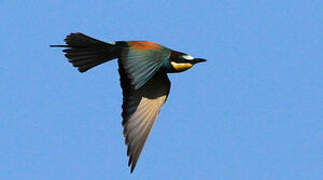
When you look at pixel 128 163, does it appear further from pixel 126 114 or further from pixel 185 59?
pixel 185 59

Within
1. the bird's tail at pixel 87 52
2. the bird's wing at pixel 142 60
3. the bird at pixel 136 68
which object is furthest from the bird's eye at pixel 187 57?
the bird's tail at pixel 87 52

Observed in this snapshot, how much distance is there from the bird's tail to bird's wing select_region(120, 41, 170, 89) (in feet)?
0.56

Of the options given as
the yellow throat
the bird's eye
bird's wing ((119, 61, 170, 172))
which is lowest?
bird's wing ((119, 61, 170, 172))

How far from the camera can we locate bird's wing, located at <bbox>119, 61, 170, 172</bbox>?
7.84 m

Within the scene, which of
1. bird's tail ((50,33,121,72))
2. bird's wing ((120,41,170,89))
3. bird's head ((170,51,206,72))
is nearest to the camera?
bird's wing ((120,41,170,89))

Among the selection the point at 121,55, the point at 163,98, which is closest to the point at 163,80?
the point at 163,98

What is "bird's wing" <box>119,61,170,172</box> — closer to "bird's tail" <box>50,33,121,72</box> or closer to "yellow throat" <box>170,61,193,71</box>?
"bird's tail" <box>50,33,121,72</box>

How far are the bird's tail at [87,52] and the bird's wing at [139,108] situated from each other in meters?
0.15

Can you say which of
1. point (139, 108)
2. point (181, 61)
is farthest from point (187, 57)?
point (139, 108)

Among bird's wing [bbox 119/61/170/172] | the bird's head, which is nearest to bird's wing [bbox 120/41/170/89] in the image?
the bird's head

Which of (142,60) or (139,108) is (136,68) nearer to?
(142,60)

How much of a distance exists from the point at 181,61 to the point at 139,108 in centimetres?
64

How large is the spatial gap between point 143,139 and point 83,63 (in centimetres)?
91

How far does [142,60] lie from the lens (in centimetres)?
729
